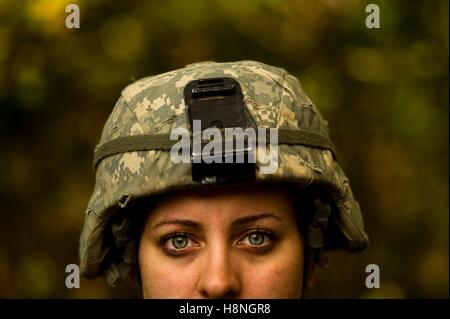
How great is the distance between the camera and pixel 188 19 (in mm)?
3562

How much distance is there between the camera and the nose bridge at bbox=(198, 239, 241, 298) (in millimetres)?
1851

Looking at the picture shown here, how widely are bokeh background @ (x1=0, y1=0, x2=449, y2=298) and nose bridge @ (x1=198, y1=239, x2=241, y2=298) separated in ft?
5.51

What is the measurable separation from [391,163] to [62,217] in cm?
154

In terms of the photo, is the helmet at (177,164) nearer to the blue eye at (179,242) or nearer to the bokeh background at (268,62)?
the blue eye at (179,242)

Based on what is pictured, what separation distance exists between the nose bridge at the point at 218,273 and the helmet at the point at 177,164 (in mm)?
164

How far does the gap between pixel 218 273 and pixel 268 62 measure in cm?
190

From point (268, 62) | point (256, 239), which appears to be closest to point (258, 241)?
point (256, 239)

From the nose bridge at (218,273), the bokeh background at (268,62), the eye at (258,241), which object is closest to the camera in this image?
the nose bridge at (218,273)

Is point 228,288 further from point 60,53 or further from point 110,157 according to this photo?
point 60,53

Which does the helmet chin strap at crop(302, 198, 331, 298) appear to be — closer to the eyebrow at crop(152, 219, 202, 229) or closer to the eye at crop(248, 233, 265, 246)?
the eye at crop(248, 233, 265, 246)

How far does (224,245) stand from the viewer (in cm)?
191

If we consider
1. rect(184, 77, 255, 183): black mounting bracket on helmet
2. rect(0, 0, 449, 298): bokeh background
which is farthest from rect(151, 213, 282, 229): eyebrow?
rect(0, 0, 449, 298): bokeh background

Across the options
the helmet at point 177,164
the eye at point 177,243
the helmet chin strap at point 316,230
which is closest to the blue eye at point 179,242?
the eye at point 177,243

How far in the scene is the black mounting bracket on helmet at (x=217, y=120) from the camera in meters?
1.90
